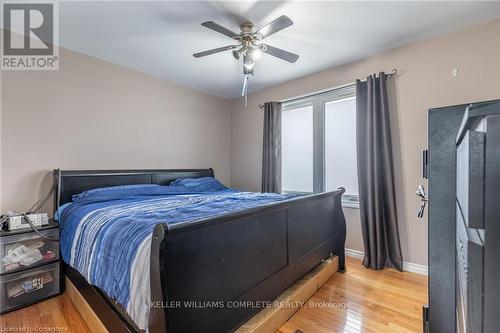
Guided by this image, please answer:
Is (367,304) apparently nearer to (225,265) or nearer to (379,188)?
(379,188)

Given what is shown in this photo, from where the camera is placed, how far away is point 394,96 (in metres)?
2.75

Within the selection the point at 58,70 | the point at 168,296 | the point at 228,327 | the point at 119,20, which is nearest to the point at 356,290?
the point at 228,327

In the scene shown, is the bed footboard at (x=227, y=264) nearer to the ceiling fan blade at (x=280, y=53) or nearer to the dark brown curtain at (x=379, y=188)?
the dark brown curtain at (x=379, y=188)

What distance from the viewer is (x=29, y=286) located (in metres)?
2.11

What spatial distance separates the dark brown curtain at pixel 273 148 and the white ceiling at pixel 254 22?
0.76 meters

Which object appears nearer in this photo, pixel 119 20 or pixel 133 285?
pixel 133 285

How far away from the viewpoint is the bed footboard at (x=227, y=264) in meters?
1.14

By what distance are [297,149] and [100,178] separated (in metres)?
2.71

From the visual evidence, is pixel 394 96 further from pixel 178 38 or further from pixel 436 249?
pixel 178 38

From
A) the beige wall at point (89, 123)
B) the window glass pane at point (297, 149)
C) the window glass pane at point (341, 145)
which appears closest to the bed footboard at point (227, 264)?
the window glass pane at point (341, 145)

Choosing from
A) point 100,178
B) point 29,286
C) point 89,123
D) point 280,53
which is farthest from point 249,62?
point 29,286

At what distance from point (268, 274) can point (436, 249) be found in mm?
1060

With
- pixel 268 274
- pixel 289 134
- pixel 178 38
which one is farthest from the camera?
pixel 289 134

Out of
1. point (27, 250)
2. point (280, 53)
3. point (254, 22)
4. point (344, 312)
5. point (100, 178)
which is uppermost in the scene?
point (254, 22)
